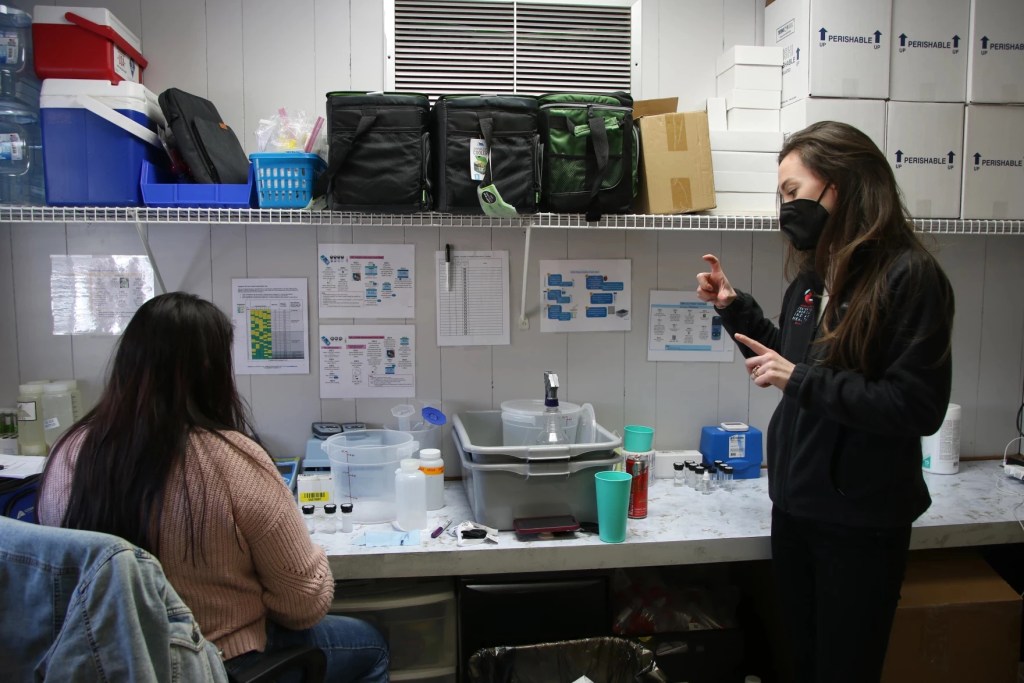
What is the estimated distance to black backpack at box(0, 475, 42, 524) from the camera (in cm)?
178

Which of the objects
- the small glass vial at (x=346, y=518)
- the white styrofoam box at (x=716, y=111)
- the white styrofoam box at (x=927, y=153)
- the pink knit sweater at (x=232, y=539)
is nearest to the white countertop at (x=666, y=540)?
the small glass vial at (x=346, y=518)

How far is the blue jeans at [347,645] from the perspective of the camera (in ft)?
4.91

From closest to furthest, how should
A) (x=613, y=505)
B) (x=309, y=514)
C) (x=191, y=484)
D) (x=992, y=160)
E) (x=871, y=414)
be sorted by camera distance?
1. (x=191, y=484)
2. (x=871, y=414)
3. (x=613, y=505)
4. (x=309, y=514)
5. (x=992, y=160)

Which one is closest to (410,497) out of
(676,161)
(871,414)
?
(871,414)

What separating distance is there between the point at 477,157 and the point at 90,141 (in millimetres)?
1105

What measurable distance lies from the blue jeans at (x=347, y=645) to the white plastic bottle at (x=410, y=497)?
1.15ft

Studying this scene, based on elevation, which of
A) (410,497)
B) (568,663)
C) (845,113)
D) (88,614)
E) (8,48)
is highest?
(8,48)

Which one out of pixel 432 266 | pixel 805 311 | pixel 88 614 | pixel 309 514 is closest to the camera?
pixel 88 614

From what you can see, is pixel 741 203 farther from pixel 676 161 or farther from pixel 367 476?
pixel 367 476

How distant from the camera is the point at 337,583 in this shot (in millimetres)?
1956

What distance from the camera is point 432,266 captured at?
2400mm

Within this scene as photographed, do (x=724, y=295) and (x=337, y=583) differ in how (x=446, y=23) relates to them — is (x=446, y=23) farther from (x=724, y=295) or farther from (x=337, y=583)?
(x=337, y=583)

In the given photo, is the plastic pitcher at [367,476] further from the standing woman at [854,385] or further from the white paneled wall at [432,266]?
the standing woman at [854,385]

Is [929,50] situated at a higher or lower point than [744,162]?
higher
